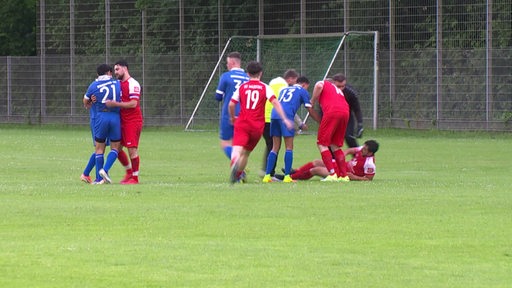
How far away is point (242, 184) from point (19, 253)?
27.5 ft

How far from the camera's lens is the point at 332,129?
2048 centimetres

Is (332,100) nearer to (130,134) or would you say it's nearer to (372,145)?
(372,145)

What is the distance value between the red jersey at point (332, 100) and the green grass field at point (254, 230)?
4.07 feet

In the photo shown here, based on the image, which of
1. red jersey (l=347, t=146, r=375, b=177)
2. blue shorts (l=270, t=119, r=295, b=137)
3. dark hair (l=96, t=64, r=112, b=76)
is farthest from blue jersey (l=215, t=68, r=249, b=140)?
red jersey (l=347, t=146, r=375, b=177)

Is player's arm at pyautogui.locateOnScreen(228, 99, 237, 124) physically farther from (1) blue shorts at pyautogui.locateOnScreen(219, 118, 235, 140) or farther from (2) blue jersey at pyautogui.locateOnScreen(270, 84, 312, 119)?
(2) blue jersey at pyautogui.locateOnScreen(270, 84, 312, 119)

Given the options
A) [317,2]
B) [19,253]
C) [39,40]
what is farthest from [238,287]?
[39,40]

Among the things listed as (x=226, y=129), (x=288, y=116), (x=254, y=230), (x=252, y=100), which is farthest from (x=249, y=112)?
(x=254, y=230)

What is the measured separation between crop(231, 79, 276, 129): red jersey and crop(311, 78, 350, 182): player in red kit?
1827 mm

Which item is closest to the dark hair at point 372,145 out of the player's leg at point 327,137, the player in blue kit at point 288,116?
the player's leg at point 327,137

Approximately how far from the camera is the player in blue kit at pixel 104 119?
65.4 ft

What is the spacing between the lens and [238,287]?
961 cm

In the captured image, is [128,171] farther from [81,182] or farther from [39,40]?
[39,40]

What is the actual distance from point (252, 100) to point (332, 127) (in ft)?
→ 6.96

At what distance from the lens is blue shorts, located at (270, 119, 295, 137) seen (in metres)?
20.6
